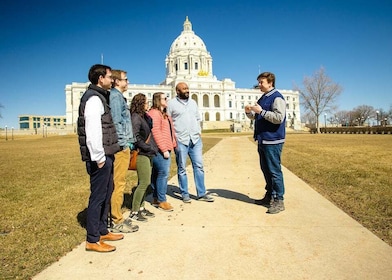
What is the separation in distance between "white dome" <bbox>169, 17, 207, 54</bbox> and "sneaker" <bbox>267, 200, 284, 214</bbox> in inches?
A: 4542

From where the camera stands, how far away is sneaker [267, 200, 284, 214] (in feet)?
15.8

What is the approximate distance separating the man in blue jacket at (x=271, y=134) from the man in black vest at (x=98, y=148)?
2.47m

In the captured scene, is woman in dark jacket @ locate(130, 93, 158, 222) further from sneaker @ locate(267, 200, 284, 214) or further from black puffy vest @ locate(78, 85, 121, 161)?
sneaker @ locate(267, 200, 284, 214)

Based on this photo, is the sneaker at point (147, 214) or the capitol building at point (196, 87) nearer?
the sneaker at point (147, 214)

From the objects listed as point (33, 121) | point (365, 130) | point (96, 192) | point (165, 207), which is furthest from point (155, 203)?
point (33, 121)

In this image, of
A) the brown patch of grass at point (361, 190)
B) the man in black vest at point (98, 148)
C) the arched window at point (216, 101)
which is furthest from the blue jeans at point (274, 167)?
the arched window at point (216, 101)

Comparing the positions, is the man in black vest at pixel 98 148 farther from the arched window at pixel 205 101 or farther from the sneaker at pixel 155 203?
the arched window at pixel 205 101

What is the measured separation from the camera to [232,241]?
11.7 ft

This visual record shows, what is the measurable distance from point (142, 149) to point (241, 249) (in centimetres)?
238

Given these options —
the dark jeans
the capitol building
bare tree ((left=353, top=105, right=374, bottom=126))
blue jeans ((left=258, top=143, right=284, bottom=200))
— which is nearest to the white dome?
the capitol building

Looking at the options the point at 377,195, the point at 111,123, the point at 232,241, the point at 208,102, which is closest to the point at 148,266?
the point at 232,241

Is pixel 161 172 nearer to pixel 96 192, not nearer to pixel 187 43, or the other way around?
pixel 96 192

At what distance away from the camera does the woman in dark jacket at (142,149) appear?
187 inches

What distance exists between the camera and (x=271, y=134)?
5137 mm
